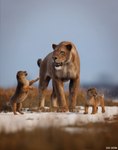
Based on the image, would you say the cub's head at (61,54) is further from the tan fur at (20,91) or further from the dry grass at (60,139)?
the dry grass at (60,139)

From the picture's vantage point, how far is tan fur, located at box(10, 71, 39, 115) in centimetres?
435

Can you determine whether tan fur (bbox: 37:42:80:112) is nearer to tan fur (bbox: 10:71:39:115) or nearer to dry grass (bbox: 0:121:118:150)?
tan fur (bbox: 10:71:39:115)

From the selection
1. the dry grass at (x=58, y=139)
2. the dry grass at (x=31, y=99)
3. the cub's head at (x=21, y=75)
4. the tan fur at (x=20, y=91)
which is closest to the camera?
the dry grass at (x=58, y=139)

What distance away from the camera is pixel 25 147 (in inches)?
97.1

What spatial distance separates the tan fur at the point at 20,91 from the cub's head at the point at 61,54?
35 centimetres

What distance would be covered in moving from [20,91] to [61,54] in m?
0.56

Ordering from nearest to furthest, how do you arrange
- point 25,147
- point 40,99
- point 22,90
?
1. point 25,147
2. point 22,90
3. point 40,99

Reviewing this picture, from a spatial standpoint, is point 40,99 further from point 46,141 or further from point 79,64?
point 46,141

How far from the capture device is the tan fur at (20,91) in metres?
4.35

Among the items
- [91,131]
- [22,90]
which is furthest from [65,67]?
[91,131]

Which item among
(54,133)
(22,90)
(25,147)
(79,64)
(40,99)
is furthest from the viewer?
(40,99)

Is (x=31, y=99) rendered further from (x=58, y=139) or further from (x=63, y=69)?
(x=58, y=139)

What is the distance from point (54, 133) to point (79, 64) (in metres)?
2.09

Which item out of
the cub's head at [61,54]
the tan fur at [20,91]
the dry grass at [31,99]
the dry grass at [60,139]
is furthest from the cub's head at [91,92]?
the dry grass at [60,139]
